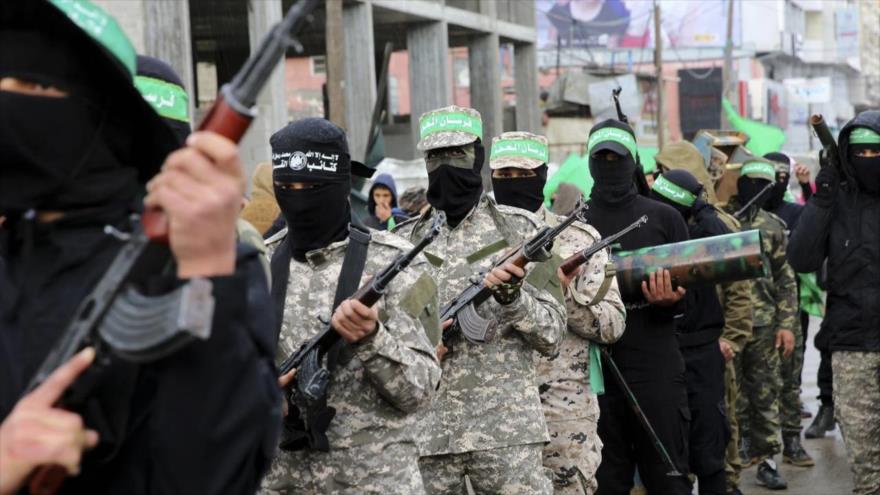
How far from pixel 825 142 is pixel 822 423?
4.91 m

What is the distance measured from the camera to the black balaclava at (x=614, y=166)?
7500 millimetres

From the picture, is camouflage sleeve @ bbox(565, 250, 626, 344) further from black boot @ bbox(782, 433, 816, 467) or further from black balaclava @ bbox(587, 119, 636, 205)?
black boot @ bbox(782, 433, 816, 467)

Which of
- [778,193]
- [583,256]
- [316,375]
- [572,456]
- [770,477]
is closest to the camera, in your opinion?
[316,375]

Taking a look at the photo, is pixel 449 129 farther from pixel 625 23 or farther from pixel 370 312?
pixel 625 23

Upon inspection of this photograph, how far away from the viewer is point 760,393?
10086mm

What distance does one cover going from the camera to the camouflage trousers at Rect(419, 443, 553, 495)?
5723 mm

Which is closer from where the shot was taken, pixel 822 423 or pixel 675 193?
pixel 675 193

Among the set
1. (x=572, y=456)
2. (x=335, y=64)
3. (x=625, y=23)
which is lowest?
(x=572, y=456)

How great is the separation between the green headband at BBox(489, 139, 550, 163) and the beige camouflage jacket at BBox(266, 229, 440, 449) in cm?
230

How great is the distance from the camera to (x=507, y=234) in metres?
6.14

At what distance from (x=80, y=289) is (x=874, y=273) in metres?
6.15

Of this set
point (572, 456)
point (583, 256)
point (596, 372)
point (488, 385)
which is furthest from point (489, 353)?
point (596, 372)

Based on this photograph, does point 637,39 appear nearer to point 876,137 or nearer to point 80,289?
point 876,137

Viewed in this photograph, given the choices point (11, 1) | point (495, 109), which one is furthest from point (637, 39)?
point (11, 1)
